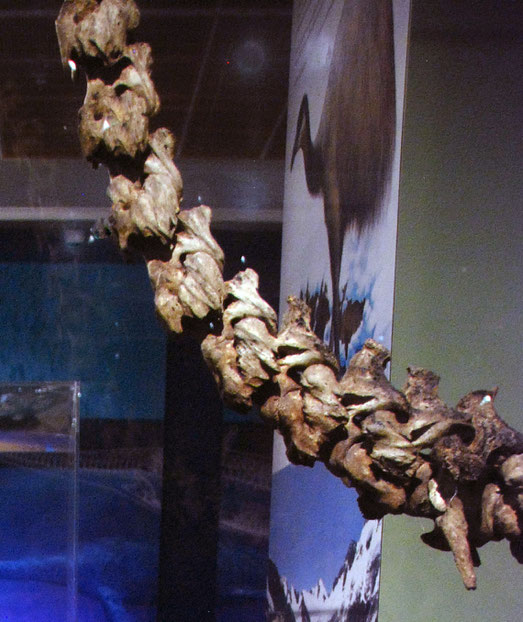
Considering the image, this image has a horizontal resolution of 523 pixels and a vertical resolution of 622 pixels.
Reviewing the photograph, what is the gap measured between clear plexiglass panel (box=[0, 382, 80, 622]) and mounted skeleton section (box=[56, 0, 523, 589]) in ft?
2.46

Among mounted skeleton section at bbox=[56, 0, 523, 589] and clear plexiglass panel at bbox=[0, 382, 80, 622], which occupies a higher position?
mounted skeleton section at bbox=[56, 0, 523, 589]

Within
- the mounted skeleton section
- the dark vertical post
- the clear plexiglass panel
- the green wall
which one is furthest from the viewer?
the dark vertical post

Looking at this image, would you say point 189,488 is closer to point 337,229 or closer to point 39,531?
point 39,531

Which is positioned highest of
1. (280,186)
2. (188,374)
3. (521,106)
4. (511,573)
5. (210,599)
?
(280,186)

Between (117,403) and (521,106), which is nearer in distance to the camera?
(521,106)

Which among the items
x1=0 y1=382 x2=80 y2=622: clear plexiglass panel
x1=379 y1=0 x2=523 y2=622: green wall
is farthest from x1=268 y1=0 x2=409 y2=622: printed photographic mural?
x1=0 y1=382 x2=80 y2=622: clear plexiglass panel

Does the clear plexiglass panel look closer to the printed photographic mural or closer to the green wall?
the printed photographic mural

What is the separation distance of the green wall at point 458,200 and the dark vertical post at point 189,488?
683 millimetres

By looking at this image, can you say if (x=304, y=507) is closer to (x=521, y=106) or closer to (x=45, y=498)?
(x=45, y=498)

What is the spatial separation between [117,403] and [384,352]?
3.39 ft

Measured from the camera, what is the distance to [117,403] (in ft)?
5.37

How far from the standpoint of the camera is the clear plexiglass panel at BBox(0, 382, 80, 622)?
1.54 m

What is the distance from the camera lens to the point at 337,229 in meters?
1.32

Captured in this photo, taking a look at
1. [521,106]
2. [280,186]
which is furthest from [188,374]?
[521,106]
